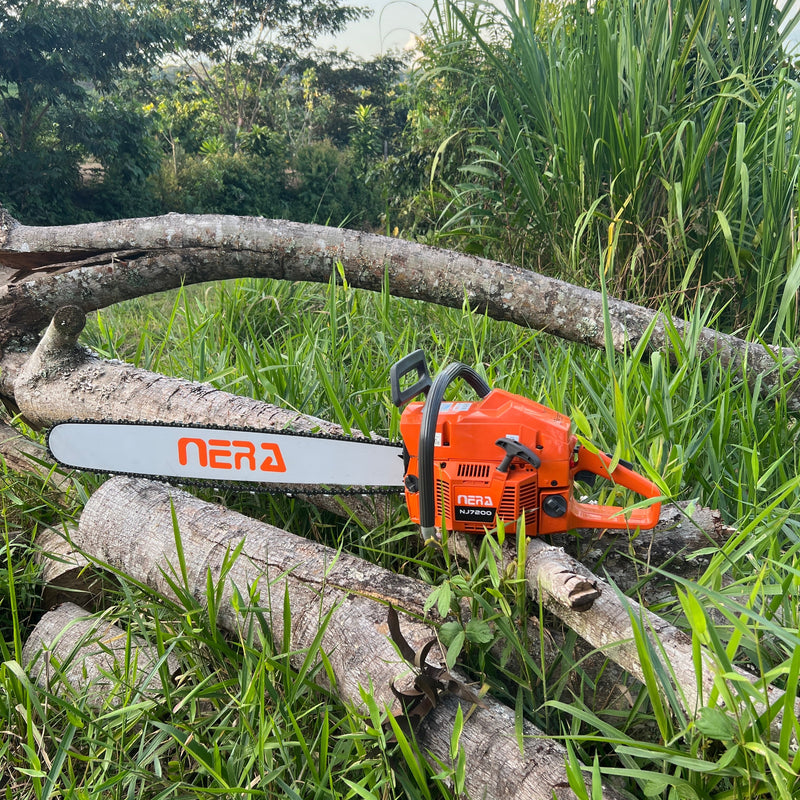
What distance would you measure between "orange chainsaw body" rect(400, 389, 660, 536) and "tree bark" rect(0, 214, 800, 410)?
133 centimetres

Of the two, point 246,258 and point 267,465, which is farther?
point 246,258

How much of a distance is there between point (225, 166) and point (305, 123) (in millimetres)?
7647

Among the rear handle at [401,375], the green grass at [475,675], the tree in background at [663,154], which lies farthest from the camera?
the tree in background at [663,154]

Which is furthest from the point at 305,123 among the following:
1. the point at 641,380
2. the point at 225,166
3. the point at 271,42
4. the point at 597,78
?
the point at 641,380

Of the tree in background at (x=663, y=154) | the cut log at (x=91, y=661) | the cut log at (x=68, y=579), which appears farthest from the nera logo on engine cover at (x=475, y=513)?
the tree in background at (x=663, y=154)

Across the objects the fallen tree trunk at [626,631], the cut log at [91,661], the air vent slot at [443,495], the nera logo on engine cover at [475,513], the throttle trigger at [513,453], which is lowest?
the cut log at [91,661]

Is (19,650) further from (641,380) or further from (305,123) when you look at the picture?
(305,123)

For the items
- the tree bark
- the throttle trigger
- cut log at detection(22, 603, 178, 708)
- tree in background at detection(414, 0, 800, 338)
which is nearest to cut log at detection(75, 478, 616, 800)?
cut log at detection(22, 603, 178, 708)

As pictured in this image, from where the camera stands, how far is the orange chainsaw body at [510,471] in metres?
1.46

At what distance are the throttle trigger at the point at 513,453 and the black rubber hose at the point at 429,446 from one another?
6.3 inches

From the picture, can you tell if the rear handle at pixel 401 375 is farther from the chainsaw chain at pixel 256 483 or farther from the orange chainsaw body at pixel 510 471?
the chainsaw chain at pixel 256 483

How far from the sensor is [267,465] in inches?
74.0

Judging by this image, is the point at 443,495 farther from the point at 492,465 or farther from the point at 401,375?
the point at 401,375

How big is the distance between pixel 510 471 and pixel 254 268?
180 cm
